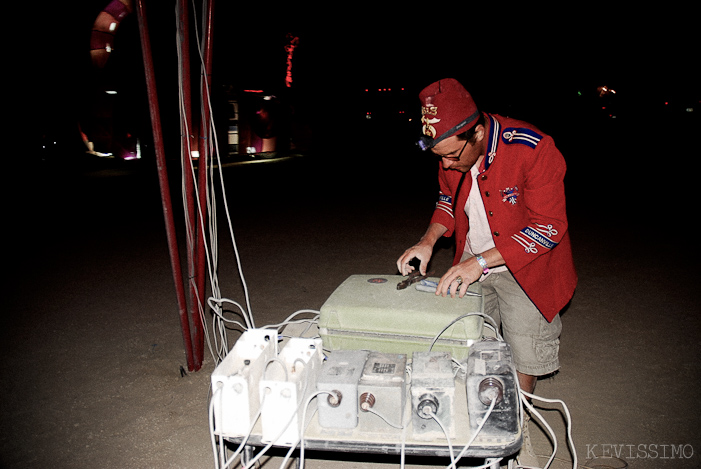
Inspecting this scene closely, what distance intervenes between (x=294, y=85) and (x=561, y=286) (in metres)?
25.8

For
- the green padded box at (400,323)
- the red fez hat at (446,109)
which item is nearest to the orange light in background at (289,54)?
the red fez hat at (446,109)

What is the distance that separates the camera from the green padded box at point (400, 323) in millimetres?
1716

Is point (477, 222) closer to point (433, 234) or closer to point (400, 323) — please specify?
point (433, 234)

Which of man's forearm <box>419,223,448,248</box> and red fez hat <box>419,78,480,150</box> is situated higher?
red fez hat <box>419,78,480,150</box>

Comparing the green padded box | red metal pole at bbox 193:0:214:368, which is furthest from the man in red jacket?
red metal pole at bbox 193:0:214:368

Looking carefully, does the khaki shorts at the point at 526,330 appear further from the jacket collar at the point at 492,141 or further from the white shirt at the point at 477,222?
the jacket collar at the point at 492,141

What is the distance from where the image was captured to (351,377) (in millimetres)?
1459

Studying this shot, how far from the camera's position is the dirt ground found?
2.78 meters

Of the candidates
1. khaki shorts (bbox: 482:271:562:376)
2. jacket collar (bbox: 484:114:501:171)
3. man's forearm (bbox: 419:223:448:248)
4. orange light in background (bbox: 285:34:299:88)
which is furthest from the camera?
orange light in background (bbox: 285:34:299:88)

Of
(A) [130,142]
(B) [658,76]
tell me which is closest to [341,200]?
(A) [130,142]

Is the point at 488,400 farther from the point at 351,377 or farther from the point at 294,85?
the point at 294,85

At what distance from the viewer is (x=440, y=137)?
1.96 m

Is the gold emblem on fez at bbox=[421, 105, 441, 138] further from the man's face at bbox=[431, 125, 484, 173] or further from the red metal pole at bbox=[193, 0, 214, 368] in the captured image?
the red metal pole at bbox=[193, 0, 214, 368]

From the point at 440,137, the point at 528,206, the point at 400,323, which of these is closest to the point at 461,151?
the point at 440,137
